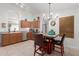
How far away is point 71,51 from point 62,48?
0.85 ft

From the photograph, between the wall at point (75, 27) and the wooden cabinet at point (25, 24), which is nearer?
the wall at point (75, 27)

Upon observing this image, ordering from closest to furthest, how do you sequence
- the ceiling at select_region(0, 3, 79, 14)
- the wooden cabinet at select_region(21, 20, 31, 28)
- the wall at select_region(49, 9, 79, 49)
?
the ceiling at select_region(0, 3, 79, 14)
the wall at select_region(49, 9, 79, 49)
the wooden cabinet at select_region(21, 20, 31, 28)

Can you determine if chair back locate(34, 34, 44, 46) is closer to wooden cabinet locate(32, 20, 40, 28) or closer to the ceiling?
wooden cabinet locate(32, 20, 40, 28)

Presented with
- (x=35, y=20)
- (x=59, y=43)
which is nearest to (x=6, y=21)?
(x=35, y=20)

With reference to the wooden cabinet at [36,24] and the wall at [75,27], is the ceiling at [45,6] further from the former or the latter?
the wooden cabinet at [36,24]

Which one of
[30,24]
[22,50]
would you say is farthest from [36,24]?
[22,50]

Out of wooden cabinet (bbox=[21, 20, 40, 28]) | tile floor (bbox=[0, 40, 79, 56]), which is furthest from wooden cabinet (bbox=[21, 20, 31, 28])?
tile floor (bbox=[0, 40, 79, 56])

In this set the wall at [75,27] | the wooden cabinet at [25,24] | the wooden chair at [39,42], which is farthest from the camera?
the wooden chair at [39,42]

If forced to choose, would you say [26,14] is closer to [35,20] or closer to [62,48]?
[35,20]

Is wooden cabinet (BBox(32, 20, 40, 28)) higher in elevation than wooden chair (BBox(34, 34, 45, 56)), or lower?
higher

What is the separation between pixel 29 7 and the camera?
2.86 meters

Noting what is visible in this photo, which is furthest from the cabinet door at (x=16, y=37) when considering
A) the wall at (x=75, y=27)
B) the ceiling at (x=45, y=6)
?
the wall at (x=75, y=27)

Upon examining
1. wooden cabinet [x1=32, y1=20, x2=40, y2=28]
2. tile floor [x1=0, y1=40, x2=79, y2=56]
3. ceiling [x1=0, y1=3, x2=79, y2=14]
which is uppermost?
ceiling [x1=0, y1=3, x2=79, y2=14]

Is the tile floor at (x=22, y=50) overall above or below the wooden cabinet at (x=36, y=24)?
below
